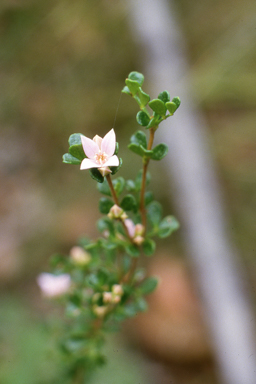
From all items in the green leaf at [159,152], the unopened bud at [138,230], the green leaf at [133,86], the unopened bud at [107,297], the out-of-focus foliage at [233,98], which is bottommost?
the unopened bud at [107,297]

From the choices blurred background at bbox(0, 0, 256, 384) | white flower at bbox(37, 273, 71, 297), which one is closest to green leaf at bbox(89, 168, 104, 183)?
white flower at bbox(37, 273, 71, 297)

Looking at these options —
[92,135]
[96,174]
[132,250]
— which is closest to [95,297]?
[132,250]

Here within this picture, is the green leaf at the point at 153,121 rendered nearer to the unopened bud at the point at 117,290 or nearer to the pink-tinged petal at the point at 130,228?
the pink-tinged petal at the point at 130,228

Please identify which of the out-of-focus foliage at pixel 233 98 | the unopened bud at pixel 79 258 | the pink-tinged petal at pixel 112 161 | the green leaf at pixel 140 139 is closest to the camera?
the pink-tinged petal at pixel 112 161

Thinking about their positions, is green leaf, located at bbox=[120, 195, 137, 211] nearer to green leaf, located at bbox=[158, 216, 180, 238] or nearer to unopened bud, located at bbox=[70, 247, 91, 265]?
green leaf, located at bbox=[158, 216, 180, 238]

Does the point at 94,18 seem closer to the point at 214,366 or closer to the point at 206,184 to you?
the point at 206,184

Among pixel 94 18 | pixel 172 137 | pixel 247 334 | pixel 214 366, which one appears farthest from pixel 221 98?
pixel 214 366

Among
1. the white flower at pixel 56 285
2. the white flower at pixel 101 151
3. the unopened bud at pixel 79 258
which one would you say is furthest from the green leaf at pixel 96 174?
the white flower at pixel 56 285
